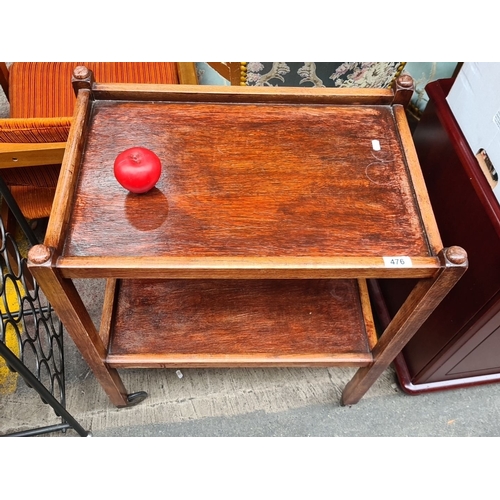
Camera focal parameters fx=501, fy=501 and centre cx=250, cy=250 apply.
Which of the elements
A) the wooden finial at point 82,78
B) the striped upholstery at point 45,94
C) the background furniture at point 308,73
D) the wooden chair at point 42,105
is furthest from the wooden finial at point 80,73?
the background furniture at point 308,73

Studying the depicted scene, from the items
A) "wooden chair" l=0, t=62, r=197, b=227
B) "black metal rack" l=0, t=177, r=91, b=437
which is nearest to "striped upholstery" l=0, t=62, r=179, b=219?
"wooden chair" l=0, t=62, r=197, b=227

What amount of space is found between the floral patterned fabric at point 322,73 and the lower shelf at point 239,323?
563 mm

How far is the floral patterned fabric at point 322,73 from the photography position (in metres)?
1.35

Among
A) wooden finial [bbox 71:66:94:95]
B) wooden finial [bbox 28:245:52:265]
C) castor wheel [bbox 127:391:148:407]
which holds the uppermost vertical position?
wooden finial [bbox 71:66:94:95]

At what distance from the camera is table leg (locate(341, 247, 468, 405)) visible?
2.82ft

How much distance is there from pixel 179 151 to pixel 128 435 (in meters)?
0.84

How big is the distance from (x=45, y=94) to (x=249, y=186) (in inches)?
36.4

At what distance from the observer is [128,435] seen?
1398mm

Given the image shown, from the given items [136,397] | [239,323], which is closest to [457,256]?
[239,323]

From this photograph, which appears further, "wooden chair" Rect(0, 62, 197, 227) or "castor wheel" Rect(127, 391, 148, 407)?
"castor wheel" Rect(127, 391, 148, 407)

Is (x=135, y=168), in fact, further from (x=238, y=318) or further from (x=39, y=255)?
(x=238, y=318)

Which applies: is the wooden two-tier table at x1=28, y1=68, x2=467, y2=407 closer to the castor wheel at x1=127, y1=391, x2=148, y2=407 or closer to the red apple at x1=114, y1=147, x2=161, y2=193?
the red apple at x1=114, y1=147, x2=161, y2=193

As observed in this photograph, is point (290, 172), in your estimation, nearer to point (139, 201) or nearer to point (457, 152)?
point (139, 201)

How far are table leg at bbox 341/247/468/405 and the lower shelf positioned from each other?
63 mm
